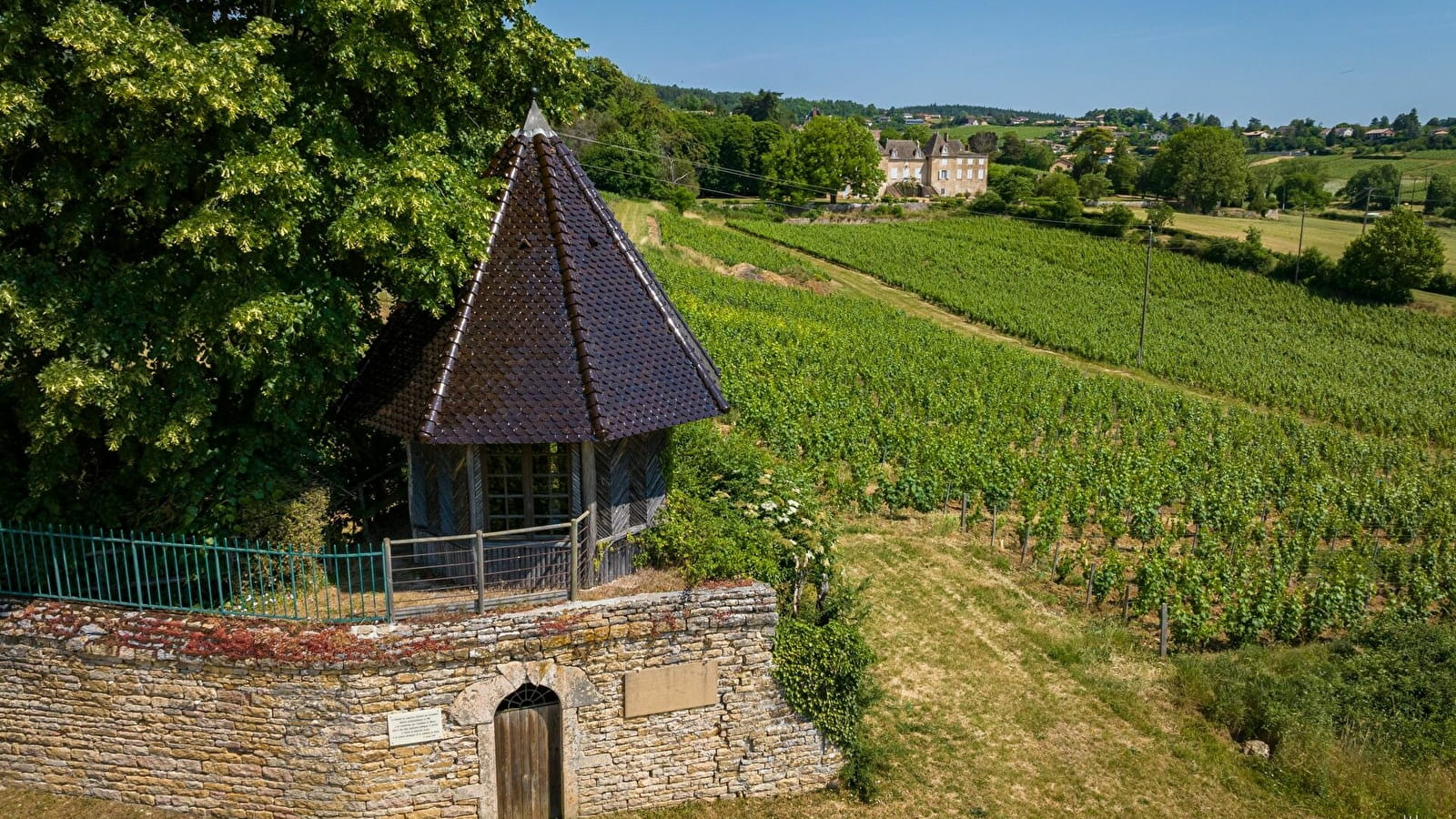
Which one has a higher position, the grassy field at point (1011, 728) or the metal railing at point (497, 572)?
the metal railing at point (497, 572)

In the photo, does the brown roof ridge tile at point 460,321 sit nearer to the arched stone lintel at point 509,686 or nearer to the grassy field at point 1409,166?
the arched stone lintel at point 509,686

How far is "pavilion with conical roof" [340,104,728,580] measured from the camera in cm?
1243

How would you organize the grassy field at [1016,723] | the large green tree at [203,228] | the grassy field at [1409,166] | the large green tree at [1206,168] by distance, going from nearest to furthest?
the large green tree at [203,228] → the grassy field at [1016,723] → the large green tree at [1206,168] → the grassy field at [1409,166]

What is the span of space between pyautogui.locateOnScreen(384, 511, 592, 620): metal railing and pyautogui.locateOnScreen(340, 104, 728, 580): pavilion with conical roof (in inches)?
13.1

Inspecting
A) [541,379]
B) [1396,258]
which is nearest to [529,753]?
[541,379]

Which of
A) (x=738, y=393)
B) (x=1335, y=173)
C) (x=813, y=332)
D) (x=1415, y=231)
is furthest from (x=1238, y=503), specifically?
(x=1335, y=173)

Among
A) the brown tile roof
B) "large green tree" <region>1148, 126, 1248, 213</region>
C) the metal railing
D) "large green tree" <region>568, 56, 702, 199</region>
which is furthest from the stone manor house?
the metal railing

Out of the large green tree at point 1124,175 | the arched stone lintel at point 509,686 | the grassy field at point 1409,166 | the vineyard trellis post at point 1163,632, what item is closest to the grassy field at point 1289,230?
the large green tree at point 1124,175

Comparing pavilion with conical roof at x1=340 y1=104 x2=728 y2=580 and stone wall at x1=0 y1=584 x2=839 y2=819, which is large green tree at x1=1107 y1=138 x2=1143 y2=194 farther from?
stone wall at x1=0 y1=584 x2=839 y2=819

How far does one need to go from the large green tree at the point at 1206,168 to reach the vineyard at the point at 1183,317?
2183cm

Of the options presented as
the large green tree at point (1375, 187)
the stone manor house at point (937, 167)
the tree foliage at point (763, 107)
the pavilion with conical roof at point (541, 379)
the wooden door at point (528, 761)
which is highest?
the tree foliage at point (763, 107)

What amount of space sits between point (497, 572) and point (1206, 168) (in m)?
100.0

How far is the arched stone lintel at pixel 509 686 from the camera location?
11711mm

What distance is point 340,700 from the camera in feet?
37.1
